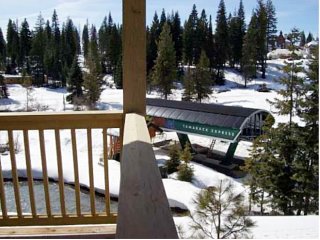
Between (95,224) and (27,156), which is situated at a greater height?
(27,156)

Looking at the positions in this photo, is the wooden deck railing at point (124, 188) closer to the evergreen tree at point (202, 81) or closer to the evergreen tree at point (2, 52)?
the evergreen tree at point (202, 81)

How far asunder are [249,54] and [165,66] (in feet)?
35.7

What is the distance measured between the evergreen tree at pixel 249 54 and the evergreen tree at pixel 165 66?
9.51 metres

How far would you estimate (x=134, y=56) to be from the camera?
1.96m

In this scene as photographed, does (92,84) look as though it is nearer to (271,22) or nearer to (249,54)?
(271,22)

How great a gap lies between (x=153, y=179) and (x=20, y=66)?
1099 inches

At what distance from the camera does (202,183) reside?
12.0m

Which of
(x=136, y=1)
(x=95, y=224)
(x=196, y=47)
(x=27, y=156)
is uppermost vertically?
(x=196, y=47)

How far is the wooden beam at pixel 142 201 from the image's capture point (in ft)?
2.07

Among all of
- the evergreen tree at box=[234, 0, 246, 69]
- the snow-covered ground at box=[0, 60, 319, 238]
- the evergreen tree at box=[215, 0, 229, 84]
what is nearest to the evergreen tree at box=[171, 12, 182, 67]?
the snow-covered ground at box=[0, 60, 319, 238]

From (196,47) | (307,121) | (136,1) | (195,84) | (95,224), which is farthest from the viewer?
(196,47)

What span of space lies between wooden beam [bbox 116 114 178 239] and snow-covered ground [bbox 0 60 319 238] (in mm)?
4288

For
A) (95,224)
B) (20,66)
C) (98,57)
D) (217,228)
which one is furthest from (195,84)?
(95,224)

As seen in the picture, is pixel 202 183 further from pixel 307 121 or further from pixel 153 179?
pixel 153 179
